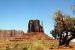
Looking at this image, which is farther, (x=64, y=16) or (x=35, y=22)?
(x=35, y=22)

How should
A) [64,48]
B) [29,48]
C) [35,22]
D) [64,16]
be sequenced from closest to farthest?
1. [29,48]
2. [64,48]
3. [64,16]
4. [35,22]

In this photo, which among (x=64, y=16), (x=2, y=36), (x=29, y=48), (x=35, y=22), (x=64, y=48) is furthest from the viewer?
(x=2, y=36)

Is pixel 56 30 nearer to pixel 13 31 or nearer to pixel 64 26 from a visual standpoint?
pixel 64 26

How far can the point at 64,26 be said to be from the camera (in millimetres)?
39125

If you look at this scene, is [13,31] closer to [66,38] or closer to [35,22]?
[35,22]

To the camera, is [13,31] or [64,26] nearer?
[64,26]

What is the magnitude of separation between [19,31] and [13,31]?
5273 mm

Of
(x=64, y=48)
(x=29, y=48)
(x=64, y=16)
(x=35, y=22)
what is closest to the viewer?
(x=29, y=48)

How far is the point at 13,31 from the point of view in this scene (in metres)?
180

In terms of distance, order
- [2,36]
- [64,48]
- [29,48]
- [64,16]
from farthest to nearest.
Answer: [2,36]
[64,16]
[64,48]
[29,48]

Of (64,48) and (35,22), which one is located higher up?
(35,22)

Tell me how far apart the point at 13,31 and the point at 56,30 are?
463 ft

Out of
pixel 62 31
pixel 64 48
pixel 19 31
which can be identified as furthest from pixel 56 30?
pixel 19 31

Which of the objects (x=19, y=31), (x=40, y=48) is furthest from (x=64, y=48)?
(x=19, y=31)
